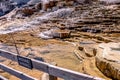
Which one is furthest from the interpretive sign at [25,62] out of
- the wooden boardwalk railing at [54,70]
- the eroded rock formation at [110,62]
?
the eroded rock formation at [110,62]

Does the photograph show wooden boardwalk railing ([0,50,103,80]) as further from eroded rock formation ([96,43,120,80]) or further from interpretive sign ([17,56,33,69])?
eroded rock formation ([96,43,120,80])

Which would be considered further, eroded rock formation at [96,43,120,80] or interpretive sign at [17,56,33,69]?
eroded rock formation at [96,43,120,80]

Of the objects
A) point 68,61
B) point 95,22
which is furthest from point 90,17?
point 68,61

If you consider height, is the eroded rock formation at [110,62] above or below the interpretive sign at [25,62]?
below

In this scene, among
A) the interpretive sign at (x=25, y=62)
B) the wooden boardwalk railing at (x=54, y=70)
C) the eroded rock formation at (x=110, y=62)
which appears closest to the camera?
the wooden boardwalk railing at (x=54, y=70)

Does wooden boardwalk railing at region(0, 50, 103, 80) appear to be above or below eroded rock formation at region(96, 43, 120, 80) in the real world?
above

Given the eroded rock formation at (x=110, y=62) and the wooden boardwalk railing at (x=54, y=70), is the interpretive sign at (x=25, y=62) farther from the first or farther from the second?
the eroded rock formation at (x=110, y=62)

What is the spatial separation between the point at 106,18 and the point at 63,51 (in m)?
6.13

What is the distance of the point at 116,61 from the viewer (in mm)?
4812

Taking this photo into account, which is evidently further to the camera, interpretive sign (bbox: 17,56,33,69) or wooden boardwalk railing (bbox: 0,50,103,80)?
interpretive sign (bbox: 17,56,33,69)

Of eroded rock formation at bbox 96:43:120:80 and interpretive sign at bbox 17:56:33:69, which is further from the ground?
interpretive sign at bbox 17:56:33:69

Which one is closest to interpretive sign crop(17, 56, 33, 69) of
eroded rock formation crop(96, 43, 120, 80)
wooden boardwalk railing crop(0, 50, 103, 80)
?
wooden boardwalk railing crop(0, 50, 103, 80)

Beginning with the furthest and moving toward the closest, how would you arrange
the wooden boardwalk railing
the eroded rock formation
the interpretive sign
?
the eroded rock formation < the interpretive sign < the wooden boardwalk railing

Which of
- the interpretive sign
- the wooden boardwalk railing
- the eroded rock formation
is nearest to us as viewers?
the wooden boardwalk railing
